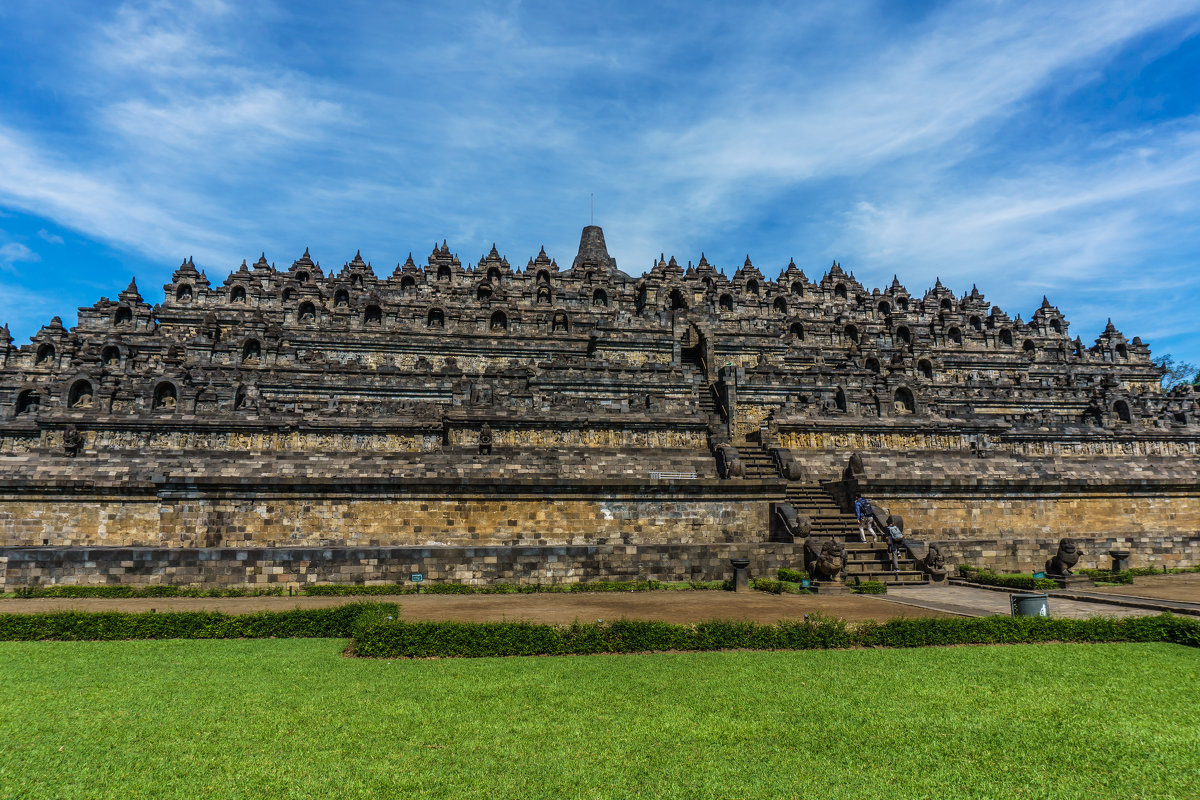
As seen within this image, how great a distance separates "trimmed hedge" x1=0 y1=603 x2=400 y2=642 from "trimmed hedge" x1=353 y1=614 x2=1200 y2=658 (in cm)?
143

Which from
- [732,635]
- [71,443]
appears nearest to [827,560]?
[732,635]

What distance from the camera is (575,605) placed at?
1403cm

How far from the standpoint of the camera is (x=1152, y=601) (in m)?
13.6

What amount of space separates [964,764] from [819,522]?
14393 millimetres

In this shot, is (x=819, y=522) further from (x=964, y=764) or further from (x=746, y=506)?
(x=964, y=764)

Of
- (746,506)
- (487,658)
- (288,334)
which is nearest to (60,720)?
(487,658)

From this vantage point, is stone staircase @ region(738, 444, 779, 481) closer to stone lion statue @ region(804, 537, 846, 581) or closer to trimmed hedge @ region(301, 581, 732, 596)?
stone lion statue @ region(804, 537, 846, 581)

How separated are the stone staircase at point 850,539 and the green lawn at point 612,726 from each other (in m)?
7.60

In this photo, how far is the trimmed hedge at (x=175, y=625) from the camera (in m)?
11.4

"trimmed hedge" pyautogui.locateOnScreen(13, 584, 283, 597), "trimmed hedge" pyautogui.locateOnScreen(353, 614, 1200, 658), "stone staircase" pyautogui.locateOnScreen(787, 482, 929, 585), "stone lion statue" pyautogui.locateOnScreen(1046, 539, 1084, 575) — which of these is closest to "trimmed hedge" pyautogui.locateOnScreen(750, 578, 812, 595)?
"stone staircase" pyautogui.locateOnScreen(787, 482, 929, 585)

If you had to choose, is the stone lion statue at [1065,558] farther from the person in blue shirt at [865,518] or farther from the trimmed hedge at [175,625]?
the trimmed hedge at [175,625]

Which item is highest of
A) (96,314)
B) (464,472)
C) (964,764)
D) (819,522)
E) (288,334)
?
(96,314)

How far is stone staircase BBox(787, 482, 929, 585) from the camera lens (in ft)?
57.5

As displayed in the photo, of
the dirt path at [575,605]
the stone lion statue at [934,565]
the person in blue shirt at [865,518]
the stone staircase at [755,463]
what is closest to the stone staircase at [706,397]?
the stone staircase at [755,463]
